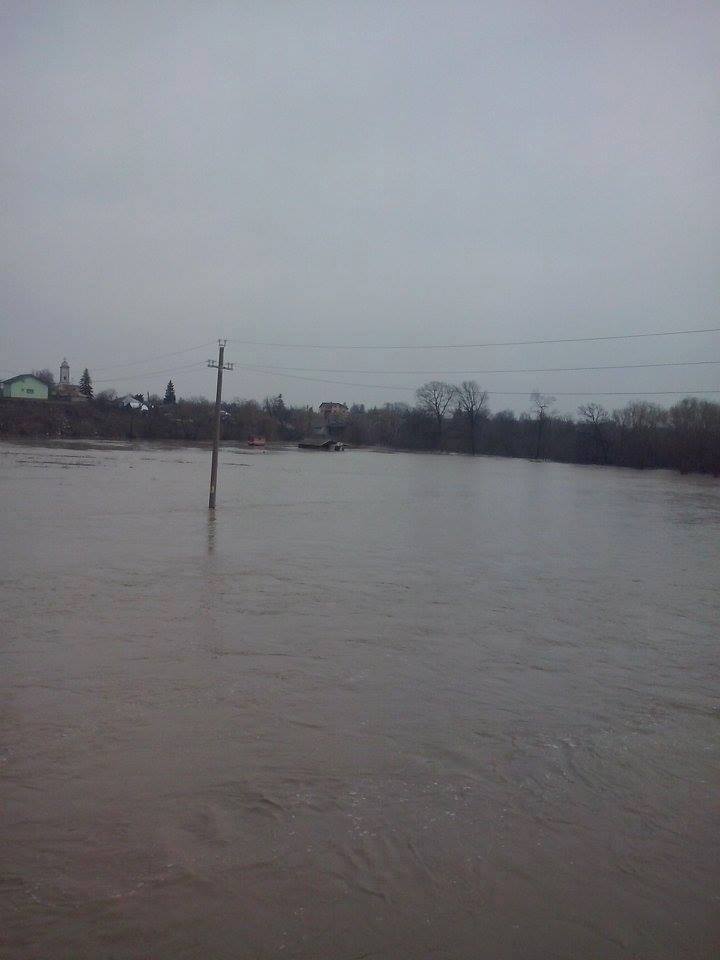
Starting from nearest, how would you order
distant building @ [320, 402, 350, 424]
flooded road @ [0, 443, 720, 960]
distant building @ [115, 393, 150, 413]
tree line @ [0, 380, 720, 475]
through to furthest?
flooded road @ [0, 443, 720, 960]
tree line @ [0, 380, 720, 475]
distant building @ [115, 393, 150, 413]
distant building @ [320, 402, 350, 424]

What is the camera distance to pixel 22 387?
4188 inches

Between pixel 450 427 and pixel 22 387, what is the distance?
67686 mm

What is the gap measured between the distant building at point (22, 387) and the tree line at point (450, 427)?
28.0 feet

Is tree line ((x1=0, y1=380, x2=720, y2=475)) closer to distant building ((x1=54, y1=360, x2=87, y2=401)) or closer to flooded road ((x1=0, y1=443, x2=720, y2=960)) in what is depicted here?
distant building ((x1=54, y1=360, x2=87, y2=401))

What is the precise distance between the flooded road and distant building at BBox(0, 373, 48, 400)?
321ft

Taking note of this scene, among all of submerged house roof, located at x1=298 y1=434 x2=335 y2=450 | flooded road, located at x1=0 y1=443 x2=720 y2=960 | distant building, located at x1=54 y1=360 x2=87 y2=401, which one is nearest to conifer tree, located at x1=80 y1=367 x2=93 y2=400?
distant building, located at x1=54 y1=360 x2=87 y2=401

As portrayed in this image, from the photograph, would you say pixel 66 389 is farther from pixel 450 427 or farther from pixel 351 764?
pixel 351 764

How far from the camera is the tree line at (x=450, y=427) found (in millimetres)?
88500

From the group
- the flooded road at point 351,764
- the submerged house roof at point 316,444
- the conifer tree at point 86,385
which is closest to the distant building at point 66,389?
the conifer tree at point 86,385

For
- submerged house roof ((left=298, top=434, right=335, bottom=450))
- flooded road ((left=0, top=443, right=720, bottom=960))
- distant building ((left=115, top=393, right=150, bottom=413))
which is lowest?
flooded road ((left=0, top=443, right=720, bottom=960))


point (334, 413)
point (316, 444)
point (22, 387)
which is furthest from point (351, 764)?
point (334, 413)

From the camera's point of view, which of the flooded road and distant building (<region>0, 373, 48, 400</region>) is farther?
distant building (<region>0, 373, 48, 400</region>)

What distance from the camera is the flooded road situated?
4.75 m

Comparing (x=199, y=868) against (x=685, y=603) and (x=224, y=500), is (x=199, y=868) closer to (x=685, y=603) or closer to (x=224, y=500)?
(x=685, y=603)
